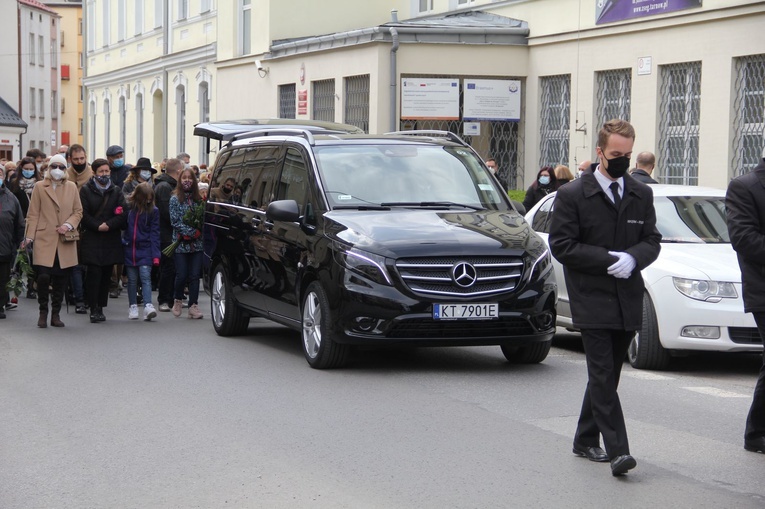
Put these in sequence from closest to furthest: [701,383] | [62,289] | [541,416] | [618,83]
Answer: [541,416] → [701,383] → [62,289] → [618,83]

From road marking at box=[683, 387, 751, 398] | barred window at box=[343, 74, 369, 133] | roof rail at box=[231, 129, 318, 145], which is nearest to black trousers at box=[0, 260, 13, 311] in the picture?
roof rail at box=[231, 129, 318, 145]

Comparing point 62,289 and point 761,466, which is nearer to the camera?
point 761,466

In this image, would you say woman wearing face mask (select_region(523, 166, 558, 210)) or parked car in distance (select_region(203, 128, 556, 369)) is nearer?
parked car in distance (select_region(203, 128, 556, 369))

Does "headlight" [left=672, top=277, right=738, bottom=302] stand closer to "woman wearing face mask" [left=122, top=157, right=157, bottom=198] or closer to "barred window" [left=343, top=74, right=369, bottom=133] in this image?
"woman wearing face mask" [left=122, top=157, right=157, bottom=198]

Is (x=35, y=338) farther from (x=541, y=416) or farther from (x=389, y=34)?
(x=389, y=34)

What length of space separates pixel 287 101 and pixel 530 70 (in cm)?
833

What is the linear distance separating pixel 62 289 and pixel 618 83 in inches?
474

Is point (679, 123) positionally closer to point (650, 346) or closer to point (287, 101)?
point (650, 346)

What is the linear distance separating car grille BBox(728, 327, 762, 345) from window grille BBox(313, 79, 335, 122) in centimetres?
1928

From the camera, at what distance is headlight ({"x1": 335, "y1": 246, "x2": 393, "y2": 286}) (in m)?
10.4

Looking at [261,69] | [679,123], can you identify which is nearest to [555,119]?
[679,123]

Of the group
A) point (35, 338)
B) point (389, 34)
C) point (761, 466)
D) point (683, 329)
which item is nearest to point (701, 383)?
point (683, 329)

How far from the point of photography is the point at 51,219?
1476 cm

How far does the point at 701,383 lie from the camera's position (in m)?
10.6
